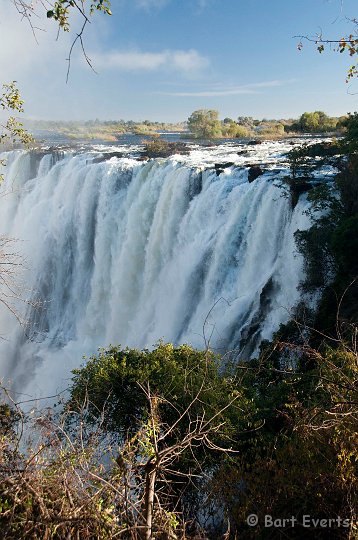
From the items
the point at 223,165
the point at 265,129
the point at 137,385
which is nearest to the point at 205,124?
the point at 265,129

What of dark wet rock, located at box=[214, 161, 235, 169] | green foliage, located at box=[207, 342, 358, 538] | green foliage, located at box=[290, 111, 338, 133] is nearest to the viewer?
green foliage, located at box=[207, 342, 358, 538]

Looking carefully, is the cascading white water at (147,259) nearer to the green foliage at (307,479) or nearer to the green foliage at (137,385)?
the green foliage at (137,385)

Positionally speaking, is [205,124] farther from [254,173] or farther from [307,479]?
[307,479]

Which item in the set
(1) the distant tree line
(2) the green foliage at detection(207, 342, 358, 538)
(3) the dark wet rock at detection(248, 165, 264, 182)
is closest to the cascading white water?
(3) the dark wet rock at detection(248, 165, 264, 182)

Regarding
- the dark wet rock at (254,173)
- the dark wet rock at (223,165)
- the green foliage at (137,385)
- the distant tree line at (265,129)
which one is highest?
the distant tree line at (265,129)

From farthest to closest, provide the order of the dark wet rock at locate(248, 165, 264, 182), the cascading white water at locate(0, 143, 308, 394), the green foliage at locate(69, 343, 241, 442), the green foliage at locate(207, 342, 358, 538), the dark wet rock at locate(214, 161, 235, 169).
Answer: the dark wet rock at locate(214, 161, 235, 169) → the dark wet rock at locate(248, 165, 264, 182) → the cascading white water at locate(0, 143, 308, 394) → the green foliage at locate(69, 343, 241, 442) → the green foliage at locate(207, 342, 358, 538)

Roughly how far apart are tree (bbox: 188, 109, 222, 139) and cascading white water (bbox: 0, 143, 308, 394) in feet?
60.0

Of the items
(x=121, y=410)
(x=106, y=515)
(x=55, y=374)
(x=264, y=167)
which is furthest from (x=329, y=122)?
(x=106, y=515)

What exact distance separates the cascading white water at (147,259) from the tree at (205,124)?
1830 cm

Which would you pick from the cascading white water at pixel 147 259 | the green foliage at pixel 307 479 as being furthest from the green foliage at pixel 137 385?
the green foliage at pixel 307 479

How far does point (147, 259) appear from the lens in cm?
1852

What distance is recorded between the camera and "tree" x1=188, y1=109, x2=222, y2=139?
4178 cm

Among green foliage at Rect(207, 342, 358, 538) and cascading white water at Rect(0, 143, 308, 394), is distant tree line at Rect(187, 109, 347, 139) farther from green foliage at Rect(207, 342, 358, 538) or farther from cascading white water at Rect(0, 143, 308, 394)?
green foliage at Rect(207, 342, 358, 538)

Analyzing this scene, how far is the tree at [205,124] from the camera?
4178 centimetres
